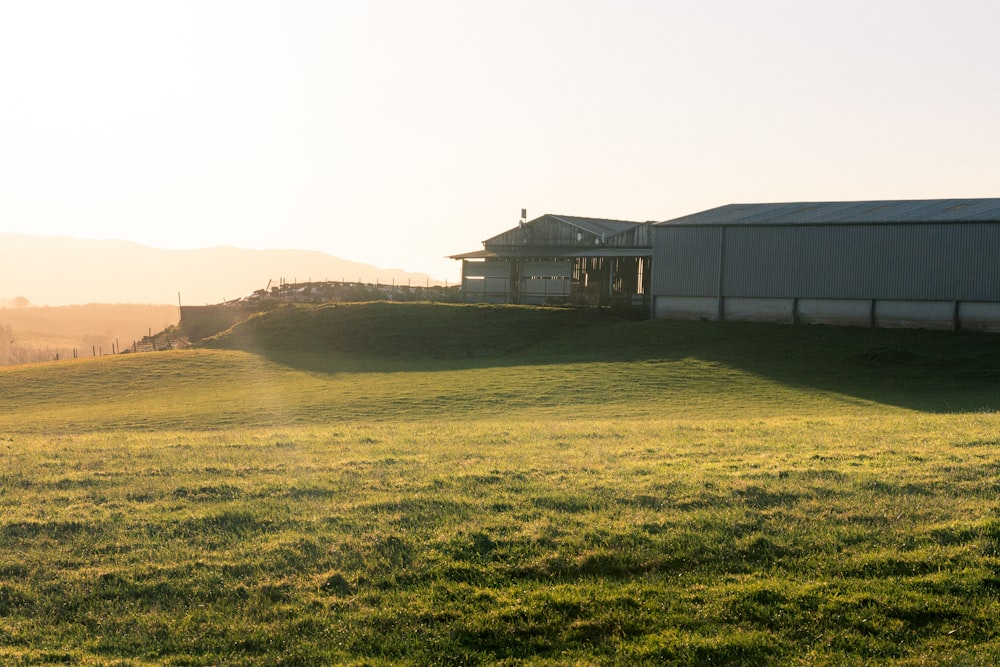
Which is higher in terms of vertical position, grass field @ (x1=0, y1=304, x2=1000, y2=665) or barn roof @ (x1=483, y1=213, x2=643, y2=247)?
barn roof @ (x1=483, y1=213, x2=643, y2=247)

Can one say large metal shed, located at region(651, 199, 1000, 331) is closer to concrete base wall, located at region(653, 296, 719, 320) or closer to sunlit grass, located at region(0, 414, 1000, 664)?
concrete base wall, located at region(653, 296, 719, 320)

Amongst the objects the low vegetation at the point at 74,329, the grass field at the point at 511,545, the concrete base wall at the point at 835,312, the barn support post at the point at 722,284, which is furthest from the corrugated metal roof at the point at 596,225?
the grass field at the point at 511,545

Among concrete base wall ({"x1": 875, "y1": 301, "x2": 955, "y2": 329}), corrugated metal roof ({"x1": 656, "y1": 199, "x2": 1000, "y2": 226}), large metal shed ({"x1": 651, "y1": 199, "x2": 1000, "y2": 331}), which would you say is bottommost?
concrete base wall ({"x1": 875, "y1": 301, "x2": 955, "y2": 329})

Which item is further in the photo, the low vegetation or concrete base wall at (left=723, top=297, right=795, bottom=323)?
the low vegetation

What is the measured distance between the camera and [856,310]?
54312 mm

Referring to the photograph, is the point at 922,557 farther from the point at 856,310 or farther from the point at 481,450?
the point at 856,310

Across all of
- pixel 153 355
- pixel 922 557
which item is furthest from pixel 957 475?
pixel 153 355

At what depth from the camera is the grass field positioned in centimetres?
1001

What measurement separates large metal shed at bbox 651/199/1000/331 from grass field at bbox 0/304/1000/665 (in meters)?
30.3

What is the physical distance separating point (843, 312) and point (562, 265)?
23656mm

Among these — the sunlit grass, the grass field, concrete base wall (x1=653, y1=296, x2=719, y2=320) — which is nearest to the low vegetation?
concrete base wall (x1=653, y1=296, x2=719, y2=320)

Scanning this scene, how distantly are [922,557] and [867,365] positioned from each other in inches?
1362

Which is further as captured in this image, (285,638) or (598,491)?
(598,491)

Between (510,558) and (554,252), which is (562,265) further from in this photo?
(510,558)
